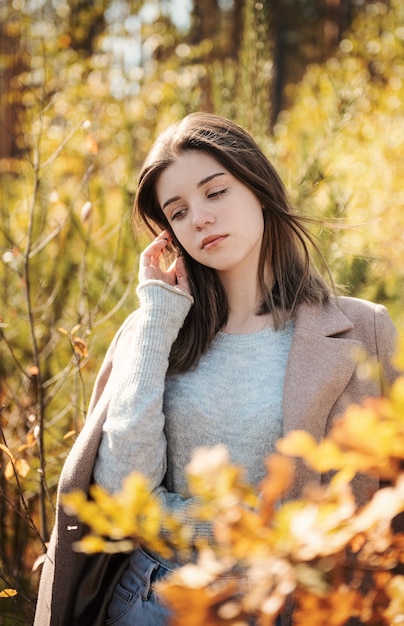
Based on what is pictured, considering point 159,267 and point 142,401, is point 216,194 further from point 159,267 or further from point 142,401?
point 142,401

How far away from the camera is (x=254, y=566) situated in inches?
24.8

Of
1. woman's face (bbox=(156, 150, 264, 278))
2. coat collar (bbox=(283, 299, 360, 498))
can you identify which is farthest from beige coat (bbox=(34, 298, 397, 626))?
woman's face (bbox=(156, 150, 264, 278))

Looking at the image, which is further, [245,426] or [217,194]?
[217,194]

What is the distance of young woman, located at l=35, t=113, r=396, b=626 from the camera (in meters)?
1.63

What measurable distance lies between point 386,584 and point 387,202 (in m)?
4.19

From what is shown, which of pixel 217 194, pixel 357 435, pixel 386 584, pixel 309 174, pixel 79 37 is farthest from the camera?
pixel 79 37

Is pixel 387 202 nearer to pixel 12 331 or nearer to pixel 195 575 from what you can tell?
pixel 12 331

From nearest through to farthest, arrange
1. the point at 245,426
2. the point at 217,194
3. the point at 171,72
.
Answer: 1. the point at 245,426
2. the point at 217,194
3. the point at 171,72

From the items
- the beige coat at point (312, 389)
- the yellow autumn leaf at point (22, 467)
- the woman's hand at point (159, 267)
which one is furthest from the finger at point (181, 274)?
the yellow autumn leaf at point (22, 467)

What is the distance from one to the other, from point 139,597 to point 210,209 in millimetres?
1042

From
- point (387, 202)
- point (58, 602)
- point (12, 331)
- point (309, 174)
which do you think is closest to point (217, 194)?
point (309, 174)

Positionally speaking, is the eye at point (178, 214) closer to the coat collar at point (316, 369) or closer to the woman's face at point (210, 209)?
the woman's face at point (210, 209)

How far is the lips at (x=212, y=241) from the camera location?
5.93 feet

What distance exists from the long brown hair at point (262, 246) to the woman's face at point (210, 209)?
35mm
